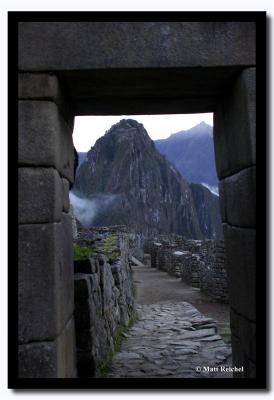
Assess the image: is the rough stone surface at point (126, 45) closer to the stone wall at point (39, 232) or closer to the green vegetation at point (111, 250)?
the stone wall at point (39, 232)

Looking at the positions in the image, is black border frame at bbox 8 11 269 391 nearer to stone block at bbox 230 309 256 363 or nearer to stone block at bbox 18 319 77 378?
stone block at bbox 18 319 77 378

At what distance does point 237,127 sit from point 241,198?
61 cm

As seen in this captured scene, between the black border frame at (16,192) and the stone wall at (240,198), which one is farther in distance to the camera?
the stone wall at (240,198)

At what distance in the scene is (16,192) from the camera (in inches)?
131

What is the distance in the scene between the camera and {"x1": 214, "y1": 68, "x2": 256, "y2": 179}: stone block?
3.41 meters

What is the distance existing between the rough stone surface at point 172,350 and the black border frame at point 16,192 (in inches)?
46.1

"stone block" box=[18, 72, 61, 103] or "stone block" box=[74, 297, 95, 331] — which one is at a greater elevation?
"stone block" box=[18, 72, 61, 103]

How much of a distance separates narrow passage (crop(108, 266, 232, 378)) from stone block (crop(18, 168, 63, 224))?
2537 millimetres

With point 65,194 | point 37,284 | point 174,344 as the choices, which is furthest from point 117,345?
point 37,284

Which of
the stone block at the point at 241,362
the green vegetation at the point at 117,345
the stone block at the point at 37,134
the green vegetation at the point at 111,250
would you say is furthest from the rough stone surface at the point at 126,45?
the green vegetation at the point at 111,250

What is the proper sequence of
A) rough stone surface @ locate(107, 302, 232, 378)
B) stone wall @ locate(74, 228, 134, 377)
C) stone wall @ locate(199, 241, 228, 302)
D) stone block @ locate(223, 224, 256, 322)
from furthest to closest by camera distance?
1. stone wall @ locate(199, 241, 228, 302)
2. rough stone surface @ locate(107, 302, 232, 378)
3. stone wall @ locate(74, 228, 134, 377)
4. stone block @ locate(223, 224, 256, 322)

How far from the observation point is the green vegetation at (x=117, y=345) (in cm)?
527

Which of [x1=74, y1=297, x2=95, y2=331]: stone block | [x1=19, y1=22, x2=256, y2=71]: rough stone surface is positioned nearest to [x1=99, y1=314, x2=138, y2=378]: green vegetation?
[x1=74, y1=297, x2=95, y2=331]: stone block

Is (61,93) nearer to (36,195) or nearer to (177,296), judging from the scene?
(36,195)
